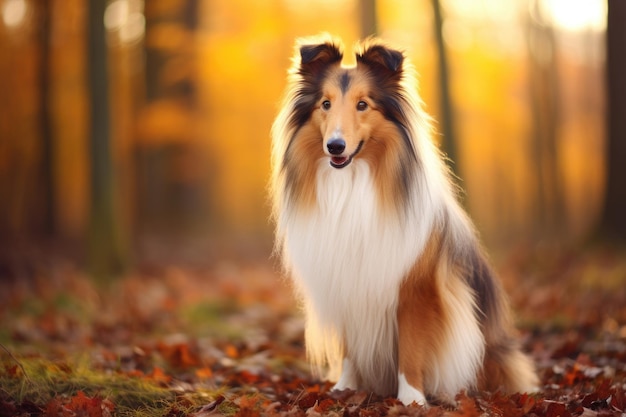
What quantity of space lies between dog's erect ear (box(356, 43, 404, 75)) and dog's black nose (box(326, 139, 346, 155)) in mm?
634

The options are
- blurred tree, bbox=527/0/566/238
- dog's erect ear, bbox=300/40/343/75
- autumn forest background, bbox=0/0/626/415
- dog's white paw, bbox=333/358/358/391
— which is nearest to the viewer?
dog's erect ear, bbox=300/40/343/75

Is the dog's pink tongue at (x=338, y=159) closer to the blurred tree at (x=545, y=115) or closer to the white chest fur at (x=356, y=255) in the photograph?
the white chest fur at (x=356, y=255)

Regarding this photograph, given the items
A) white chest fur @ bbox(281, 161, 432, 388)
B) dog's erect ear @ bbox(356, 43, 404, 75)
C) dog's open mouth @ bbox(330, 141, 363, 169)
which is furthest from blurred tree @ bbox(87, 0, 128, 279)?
dog's open mouth @ bbox(330, 141, 363, 169)

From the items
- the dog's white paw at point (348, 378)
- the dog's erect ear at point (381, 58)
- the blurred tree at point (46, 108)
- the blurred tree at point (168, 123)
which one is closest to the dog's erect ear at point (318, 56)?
the dog's erect ear at point (381, 58)

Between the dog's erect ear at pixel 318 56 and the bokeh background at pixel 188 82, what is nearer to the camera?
the dog's erect ear at pixel 318 56

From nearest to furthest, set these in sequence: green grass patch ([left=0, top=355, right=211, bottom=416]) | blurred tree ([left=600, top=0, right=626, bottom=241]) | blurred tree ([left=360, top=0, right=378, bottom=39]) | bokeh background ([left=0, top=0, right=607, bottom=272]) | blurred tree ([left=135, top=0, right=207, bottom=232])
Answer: green grass patch ([left=0, top=355, right=211, bottom=416]) < blurred tree ([left=600, top=0, right=626, bottom=241]) < blurred tree ([left=360, top=0, right=378, bottom=39]) < bokeh background ([left=0, top=0, right=607, bottom=272]) < blurred tree ([left=135, top=0, right=207, bottom=232])

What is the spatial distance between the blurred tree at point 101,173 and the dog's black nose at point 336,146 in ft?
21.0

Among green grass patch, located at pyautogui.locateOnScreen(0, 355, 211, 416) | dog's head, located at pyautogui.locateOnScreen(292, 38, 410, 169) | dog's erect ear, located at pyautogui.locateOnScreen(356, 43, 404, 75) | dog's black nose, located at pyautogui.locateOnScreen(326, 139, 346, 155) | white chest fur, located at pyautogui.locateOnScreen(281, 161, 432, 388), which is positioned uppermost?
dog's erect ear, located at pyautogui.locateOnScreen(356, 43, 404, 75)

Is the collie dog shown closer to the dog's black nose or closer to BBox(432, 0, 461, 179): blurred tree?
the dog's black nose

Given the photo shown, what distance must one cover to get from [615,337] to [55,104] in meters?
15.1

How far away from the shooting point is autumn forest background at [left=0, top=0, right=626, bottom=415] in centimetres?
676

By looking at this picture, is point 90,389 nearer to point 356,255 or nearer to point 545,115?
point 356,255

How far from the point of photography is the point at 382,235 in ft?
13.7

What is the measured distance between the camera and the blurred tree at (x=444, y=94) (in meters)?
10.9
